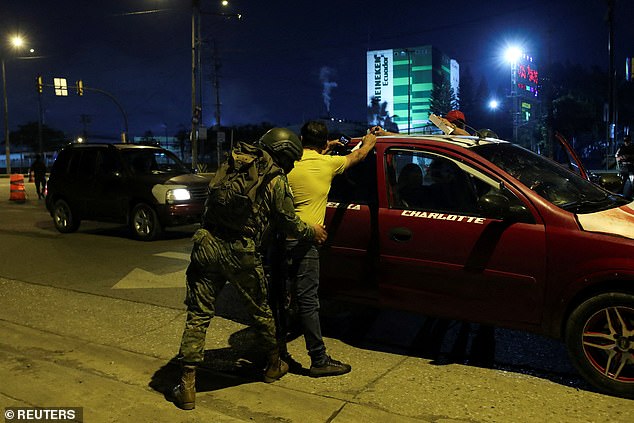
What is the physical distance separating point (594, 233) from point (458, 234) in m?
0.89

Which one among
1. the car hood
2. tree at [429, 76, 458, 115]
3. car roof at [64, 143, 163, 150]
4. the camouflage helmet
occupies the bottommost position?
the car hood

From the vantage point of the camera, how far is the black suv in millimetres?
10742

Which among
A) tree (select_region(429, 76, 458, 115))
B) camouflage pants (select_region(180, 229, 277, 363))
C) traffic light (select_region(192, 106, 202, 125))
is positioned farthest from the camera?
tree (select_region(429, 76, 458, 115))

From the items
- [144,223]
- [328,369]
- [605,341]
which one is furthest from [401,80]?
[605,341]

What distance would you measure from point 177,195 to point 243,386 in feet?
23.4

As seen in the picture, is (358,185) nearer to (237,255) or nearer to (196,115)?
(237,255)

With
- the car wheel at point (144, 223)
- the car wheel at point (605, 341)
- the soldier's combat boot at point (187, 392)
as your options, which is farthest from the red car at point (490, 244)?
the car wheel at point (144, 223)

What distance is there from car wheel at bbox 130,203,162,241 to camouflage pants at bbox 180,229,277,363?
23.8 ft

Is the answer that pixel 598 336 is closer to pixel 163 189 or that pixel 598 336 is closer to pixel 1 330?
pixel 1 330

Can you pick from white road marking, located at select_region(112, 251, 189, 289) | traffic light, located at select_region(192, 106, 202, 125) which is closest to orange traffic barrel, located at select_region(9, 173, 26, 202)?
traffic light, located at select_region(192, 106, 202, 125)

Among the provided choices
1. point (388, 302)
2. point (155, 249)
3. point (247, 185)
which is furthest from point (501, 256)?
point (155, 249)

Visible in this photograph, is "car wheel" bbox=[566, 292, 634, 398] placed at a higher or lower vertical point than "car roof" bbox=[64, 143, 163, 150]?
lower

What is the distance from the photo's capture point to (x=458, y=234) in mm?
4246

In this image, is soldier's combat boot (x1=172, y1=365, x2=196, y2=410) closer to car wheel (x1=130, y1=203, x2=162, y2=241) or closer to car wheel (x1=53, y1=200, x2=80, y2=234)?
Result: car wheel (x1=130, y1=203, x2=162, y2=241)
